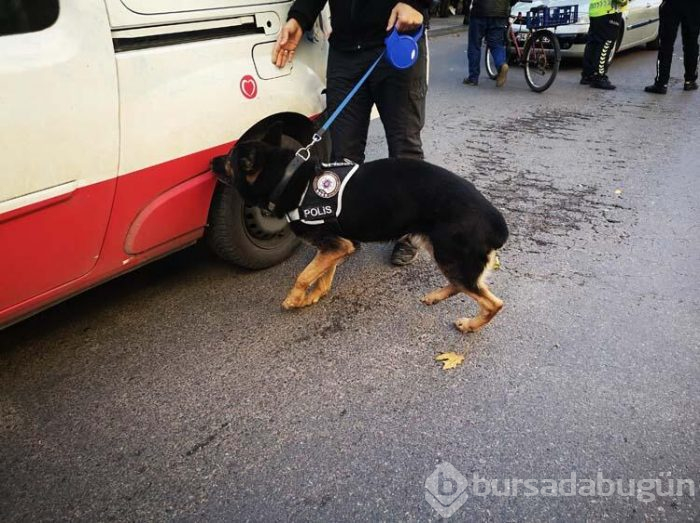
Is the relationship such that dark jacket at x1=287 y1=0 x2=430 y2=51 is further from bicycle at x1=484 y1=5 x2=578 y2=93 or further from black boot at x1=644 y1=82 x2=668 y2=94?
black boot at x1=644 y1=82 x2=668 y2=94

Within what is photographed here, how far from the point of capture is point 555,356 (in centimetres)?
271

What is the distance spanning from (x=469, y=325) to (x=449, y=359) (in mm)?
274

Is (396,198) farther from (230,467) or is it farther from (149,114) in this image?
(230,467)

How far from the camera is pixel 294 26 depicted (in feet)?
9.15

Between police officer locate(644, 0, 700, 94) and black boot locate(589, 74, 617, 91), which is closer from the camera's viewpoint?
police officer locate(644, 0, 700, 94)

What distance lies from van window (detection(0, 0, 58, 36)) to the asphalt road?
5.02 feet

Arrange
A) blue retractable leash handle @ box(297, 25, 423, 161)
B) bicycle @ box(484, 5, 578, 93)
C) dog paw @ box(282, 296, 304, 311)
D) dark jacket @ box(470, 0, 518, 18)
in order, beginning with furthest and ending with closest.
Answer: bicycle @ box(484, 5, 578, 93)
dark jacket @ box(470, 0, 518, 18)
dog paw @ box(282, 296, 304, 311)
blue retractable leash handle @ box(297, 25, 423, 161)

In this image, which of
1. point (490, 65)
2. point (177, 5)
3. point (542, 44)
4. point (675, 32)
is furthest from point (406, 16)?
point (675, 32)

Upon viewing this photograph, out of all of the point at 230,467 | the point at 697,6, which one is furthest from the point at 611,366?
the point at 697,6

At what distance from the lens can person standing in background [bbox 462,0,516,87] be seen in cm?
815

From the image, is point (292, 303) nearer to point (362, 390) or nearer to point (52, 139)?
point (362, 390)

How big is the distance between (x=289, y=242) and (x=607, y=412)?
211cm

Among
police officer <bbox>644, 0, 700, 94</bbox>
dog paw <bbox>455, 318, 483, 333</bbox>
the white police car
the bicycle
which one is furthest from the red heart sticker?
the white police car

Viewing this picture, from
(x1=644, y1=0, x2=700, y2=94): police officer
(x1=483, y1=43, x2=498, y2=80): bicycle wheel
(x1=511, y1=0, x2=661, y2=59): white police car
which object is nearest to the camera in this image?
(x1=644, y1=0, x2=700, y2=94): police officer
